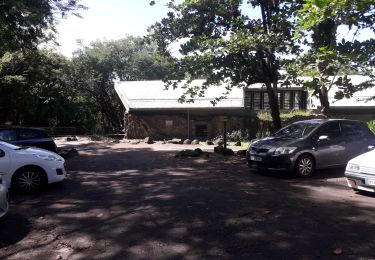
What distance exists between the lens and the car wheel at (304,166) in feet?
36.6

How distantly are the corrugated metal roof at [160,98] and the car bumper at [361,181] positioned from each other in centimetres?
1936

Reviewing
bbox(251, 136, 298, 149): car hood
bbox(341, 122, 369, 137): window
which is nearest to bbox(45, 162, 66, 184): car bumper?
bbox(251, 136, 298, 149): car hood

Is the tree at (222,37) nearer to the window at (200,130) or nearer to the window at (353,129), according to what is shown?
the window at (353,129)

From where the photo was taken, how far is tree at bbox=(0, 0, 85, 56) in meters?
15.5

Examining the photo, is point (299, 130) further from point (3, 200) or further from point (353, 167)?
point (3, 200)

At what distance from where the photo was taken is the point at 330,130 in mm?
11875

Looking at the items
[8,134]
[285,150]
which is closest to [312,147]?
[285,150]

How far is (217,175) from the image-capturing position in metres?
11.7

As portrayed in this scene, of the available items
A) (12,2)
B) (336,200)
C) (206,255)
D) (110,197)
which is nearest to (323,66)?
(336,200)

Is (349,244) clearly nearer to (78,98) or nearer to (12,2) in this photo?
(12,2)

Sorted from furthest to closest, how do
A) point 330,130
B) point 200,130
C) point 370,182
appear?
1. point 200,130
2. point 330,130
3. point 370,182

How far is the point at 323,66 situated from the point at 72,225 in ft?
31.1

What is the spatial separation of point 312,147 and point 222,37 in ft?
18.6

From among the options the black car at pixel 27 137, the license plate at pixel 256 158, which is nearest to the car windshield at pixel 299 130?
the license plate at pixel 256 158
